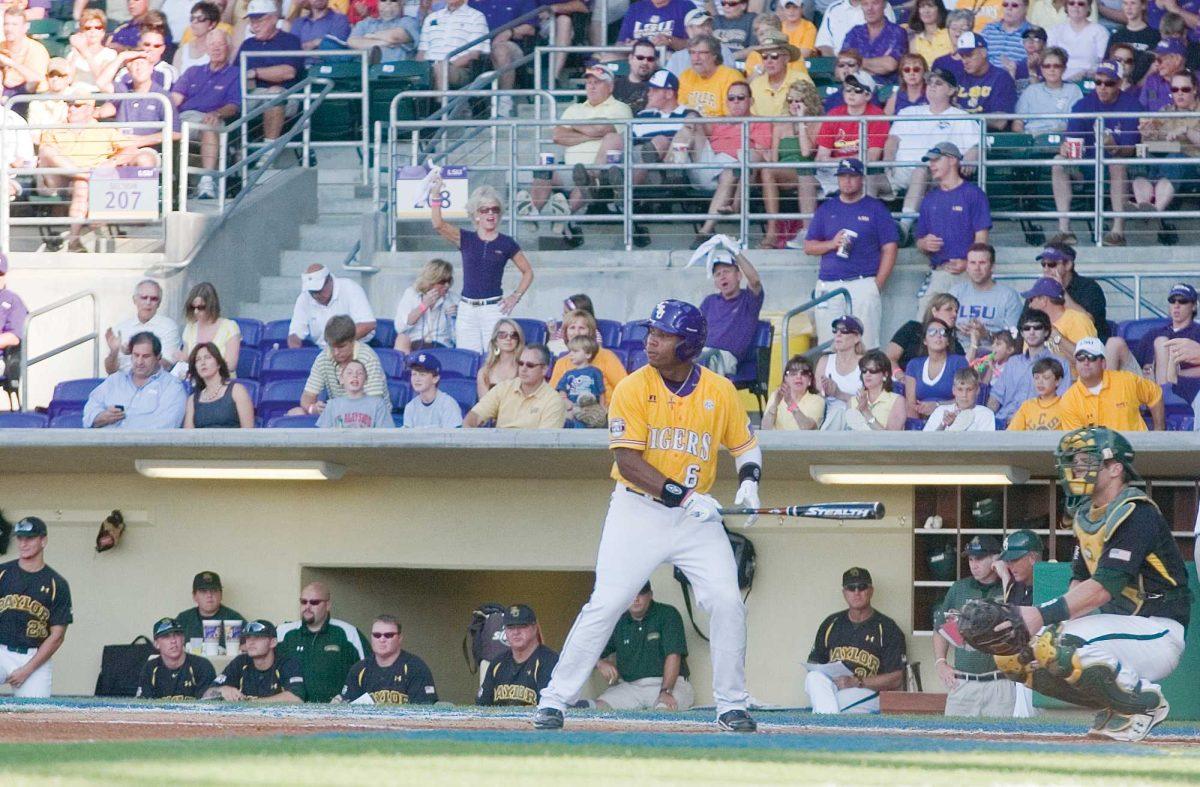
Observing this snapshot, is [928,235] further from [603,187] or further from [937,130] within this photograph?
[603,187]

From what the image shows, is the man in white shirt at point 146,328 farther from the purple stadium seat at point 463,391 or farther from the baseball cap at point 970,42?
the baseball cap at point 970,42

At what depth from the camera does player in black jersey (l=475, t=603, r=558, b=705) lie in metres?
12.1

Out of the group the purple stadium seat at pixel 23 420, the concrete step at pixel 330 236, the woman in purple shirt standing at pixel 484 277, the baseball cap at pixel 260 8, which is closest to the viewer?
the purple stadium seat at pixel 23 420

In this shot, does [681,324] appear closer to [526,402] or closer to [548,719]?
[548,719]

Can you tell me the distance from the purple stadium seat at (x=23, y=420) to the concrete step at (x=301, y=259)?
11.1 ft

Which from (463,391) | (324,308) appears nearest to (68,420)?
(324,308)

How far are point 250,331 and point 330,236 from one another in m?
2.33

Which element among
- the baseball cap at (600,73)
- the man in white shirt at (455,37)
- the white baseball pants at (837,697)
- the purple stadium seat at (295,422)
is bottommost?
the white baseball pants at (837,697)

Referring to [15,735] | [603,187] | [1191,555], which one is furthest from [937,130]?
[15,735]

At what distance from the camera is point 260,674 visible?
41.7 feet

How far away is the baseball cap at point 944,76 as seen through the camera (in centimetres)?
1482

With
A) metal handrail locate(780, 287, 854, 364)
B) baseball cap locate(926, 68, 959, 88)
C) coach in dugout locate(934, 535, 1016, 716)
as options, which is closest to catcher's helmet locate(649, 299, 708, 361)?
coach in dugout locate(934, 535, 1016, 716)

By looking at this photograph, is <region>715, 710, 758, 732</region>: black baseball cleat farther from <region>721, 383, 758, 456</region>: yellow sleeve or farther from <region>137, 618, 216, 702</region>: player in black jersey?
<region>137, 618, 216, 702</region>: player in black jersey

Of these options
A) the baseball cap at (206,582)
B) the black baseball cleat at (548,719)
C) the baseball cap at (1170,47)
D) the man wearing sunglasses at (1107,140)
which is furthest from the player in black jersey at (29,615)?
the baseball cap at (1170,47)
